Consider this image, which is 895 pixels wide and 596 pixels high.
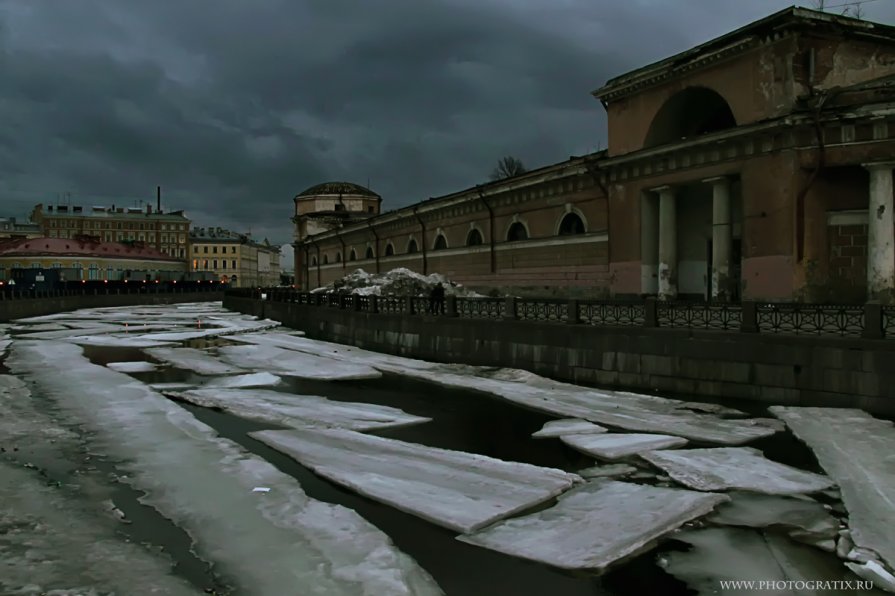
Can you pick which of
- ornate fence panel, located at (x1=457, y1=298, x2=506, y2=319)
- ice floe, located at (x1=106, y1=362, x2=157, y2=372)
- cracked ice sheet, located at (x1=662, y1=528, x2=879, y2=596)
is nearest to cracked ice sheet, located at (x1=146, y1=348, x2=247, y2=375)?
ice floe, located at (x1=106, y1=362, x2=157, y2=372)

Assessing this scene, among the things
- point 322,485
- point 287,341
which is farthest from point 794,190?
point 287,341

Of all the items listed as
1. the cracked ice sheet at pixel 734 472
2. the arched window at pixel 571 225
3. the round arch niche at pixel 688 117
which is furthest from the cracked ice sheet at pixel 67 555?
the arched window at pixel 571 225

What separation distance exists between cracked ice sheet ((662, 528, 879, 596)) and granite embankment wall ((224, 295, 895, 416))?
6.46 meters

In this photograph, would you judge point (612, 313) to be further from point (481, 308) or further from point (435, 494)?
point (435, 494)

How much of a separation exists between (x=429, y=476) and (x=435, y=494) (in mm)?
709

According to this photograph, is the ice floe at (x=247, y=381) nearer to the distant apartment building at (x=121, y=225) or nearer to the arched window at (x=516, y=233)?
the arched window at (x=516, y=233)

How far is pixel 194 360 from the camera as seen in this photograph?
2023cm

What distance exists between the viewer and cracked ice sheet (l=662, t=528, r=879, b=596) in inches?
213

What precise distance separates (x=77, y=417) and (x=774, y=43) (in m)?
18.1

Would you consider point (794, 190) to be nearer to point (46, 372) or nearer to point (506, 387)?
point (506, 387)

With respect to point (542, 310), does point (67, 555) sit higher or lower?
lower

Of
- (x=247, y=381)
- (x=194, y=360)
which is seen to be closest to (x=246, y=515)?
(x=247, y=381)

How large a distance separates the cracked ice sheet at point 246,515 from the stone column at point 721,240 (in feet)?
45.2

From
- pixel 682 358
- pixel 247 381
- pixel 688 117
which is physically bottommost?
pixel 247 381
